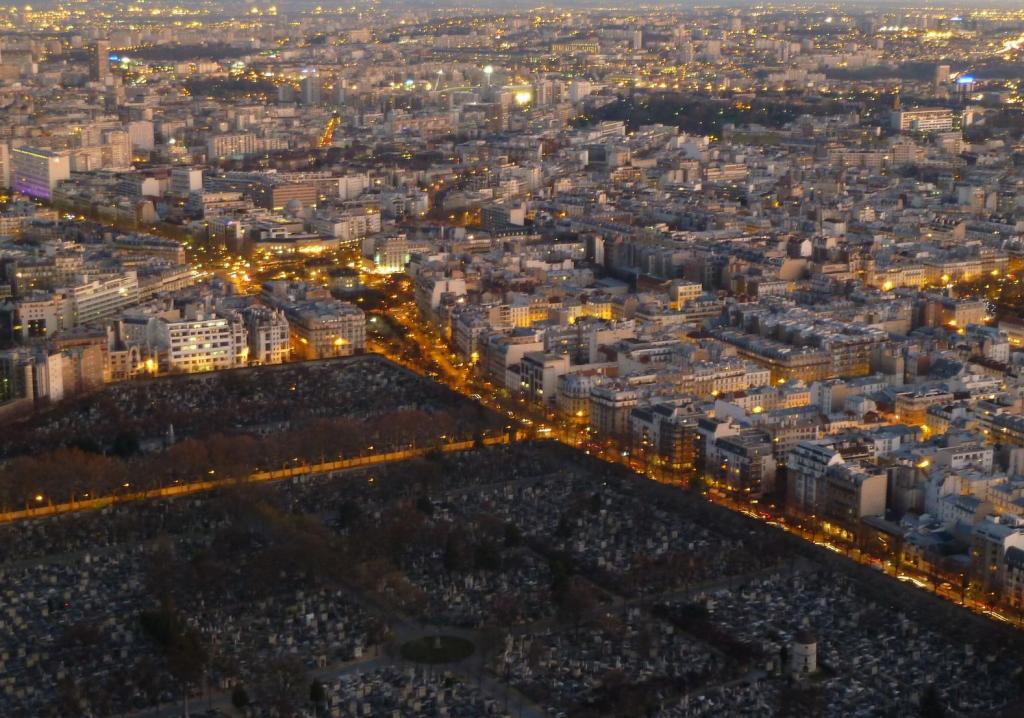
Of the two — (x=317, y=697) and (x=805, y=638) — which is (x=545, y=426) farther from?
(x=317, y=697)

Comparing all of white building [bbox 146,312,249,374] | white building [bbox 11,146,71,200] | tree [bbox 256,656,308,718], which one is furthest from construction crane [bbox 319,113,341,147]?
tree [bbox 256,656,308,718]

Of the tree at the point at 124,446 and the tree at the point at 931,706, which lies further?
the tree at the point at 124,446

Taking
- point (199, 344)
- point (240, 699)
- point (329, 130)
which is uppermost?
point (329, 130)

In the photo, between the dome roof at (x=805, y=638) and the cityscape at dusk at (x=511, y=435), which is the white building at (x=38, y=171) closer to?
the cityscape at dusk at (x=511, y=435)

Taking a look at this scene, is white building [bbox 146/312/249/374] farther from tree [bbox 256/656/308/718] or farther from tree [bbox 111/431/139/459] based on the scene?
tree [bbox 256/656/308/718]

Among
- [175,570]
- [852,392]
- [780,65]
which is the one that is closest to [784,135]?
[780,65]

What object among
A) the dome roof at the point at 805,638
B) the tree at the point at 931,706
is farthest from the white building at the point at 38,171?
the tree at the point at 931,706

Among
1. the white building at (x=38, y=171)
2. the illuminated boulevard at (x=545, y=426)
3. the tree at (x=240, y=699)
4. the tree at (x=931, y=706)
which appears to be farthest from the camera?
the white building at (x=38, y=171)

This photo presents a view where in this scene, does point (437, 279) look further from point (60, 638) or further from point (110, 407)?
point (60, 638)

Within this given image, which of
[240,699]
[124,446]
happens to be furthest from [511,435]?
[240,699]
